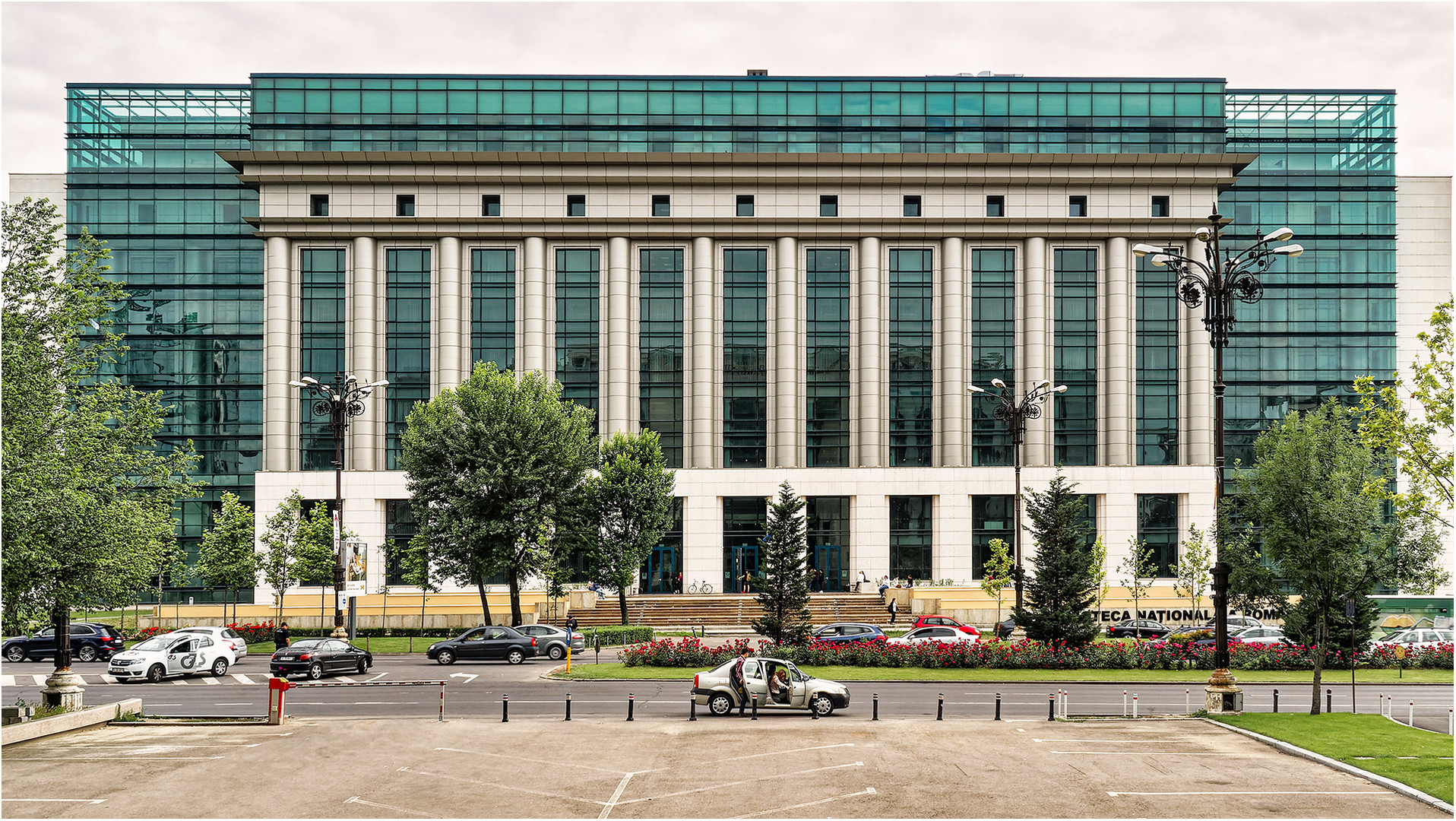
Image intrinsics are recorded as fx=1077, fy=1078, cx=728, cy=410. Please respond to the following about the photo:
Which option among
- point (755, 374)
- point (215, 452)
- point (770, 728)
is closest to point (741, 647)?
point (770, 728)

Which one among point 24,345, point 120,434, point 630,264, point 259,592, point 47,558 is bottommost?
point 259,592

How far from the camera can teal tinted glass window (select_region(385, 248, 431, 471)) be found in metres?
70.5

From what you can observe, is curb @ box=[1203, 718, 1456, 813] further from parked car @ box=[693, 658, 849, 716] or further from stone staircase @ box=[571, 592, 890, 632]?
stone staircase @ box=[571, 592, 890, 632]

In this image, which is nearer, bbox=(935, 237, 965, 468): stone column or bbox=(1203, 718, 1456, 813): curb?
bbox=(1203, 718, 1456, 813): curb

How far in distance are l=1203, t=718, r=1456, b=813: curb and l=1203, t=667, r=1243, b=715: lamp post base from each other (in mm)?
1348

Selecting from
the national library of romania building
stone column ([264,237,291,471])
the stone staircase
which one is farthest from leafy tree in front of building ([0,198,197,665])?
stone column ([264,237,291,471])

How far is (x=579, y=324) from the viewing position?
7144 centimetres

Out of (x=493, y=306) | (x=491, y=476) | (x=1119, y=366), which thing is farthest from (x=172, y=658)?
(x=1119, y=366)

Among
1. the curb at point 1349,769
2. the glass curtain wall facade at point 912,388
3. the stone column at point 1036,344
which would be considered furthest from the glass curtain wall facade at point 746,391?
the curb at point 1349,769

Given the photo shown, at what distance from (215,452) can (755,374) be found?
39.3 meters

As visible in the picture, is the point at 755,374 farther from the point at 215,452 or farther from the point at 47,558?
the point at 47,558

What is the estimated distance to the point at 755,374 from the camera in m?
71.6

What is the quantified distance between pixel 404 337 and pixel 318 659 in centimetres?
3537

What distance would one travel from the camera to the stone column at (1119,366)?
70.6 metres
